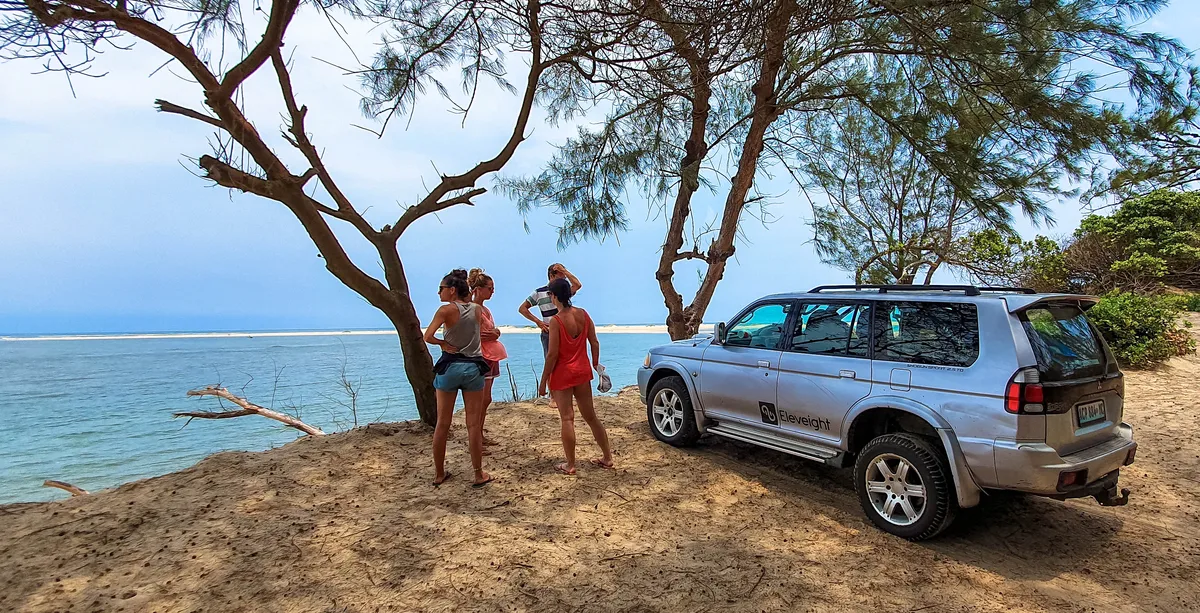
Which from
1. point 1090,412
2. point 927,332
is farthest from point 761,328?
point 1090,412

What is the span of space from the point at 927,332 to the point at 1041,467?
1.04 metres

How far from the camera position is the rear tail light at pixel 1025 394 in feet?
10.9

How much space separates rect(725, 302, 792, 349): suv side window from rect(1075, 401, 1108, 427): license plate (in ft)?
6.68

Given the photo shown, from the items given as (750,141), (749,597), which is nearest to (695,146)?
(750,141)

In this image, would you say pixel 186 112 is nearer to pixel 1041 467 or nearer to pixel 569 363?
pixel 569 363

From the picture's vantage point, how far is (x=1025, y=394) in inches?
132

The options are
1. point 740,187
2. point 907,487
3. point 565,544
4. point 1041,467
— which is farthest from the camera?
point 740,187

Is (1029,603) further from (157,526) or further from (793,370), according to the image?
(157,526)

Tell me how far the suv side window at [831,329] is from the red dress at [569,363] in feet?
5.68

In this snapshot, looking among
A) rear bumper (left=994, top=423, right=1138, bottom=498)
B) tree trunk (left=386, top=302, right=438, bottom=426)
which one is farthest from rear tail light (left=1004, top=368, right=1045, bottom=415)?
tree trunk (left=386, top=302, right=438, bottom=426)

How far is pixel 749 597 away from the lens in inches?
122

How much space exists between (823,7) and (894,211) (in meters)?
8.56

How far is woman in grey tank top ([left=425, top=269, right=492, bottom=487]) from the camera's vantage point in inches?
176

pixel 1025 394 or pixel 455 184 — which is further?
pixel 455 184
